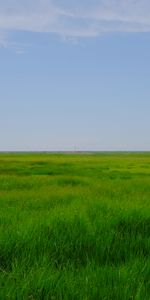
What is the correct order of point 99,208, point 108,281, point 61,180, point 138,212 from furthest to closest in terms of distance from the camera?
1. point 61,180
2. point 99,208
3. point 138,212
4. point 108,281

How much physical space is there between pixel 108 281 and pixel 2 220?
300cm

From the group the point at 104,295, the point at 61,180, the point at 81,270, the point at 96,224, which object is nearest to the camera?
the point at 104,295

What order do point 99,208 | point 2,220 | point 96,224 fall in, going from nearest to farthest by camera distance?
point 96,224 < point 2,220 < point 99,208

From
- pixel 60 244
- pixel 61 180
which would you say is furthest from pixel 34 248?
pixel 61 180

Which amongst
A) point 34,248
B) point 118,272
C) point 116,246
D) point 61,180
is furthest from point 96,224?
point 61,180

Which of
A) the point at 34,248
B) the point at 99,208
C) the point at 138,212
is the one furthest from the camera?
the point at 99,208

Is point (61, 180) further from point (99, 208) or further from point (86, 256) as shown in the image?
point (86, 256)

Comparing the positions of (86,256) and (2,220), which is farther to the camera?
(2,220)

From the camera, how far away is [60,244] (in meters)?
5.14

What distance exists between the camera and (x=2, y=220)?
655cm

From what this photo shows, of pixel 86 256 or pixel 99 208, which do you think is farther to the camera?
pixel 99 208

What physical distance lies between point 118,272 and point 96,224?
6.36 ft

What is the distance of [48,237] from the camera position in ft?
17.4

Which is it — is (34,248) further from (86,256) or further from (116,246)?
(116,246)
